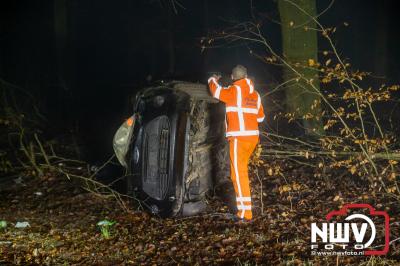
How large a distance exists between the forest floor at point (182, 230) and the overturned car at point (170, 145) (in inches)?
12.8

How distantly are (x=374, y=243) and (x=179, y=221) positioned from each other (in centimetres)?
230

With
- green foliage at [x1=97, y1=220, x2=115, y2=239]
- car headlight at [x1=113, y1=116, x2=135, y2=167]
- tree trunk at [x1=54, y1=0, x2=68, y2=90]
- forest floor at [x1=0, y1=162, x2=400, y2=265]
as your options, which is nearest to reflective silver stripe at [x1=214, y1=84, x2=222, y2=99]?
car headlight at [x1=113, y1=116, x2=135, y2=167]

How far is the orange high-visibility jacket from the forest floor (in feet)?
3.49

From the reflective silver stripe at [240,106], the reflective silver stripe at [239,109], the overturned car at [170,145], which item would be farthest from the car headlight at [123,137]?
the reflective silver stripe at [240,106]

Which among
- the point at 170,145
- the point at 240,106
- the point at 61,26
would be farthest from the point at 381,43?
the point at 170,145

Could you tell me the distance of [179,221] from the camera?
20.1 ft

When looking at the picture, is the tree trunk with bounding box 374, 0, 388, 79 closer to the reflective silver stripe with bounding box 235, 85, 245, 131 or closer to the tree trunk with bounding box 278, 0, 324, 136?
the tree trunk with bounding box 278, 0, 324, 136

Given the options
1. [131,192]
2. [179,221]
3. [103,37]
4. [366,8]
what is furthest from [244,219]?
[366,8]

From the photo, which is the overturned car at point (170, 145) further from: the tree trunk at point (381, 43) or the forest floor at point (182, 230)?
the tree trunk at point (381, 43)

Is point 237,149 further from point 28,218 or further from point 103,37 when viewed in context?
point 103,37

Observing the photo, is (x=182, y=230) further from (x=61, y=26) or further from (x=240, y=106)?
(x=61, y=26)

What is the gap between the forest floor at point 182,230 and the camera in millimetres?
5031

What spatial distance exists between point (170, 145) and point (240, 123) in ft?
3.06

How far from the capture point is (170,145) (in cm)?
582
